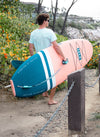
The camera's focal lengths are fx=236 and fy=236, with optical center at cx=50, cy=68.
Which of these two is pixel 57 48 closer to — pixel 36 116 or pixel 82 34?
pixel 36 116

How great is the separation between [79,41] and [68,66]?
101 cm

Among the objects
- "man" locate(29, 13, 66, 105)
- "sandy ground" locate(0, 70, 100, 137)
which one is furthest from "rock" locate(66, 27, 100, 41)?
"man" locate(29, 13, 66, 105)

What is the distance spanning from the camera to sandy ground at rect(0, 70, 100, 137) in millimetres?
3354

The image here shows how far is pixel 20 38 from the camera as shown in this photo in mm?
8625

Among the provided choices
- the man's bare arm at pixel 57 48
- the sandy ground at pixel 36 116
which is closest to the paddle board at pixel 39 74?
the man's bare arm at pixel 57 48

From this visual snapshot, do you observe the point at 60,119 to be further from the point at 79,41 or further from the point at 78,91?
the point at 79,41

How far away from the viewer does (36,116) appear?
13.2ft

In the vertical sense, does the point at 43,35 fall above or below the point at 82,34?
above

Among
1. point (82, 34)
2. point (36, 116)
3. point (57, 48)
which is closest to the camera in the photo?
point (36, 116)

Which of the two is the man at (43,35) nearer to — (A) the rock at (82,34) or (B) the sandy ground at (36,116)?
(B) the sandy ground at (36,116)

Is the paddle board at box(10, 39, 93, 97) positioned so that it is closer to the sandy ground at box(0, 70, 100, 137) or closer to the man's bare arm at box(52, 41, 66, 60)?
the man's bare arm at box(52, 41, 66, 60)

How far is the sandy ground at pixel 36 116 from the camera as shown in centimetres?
335

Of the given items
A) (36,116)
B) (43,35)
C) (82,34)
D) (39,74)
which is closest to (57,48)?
(43,35)

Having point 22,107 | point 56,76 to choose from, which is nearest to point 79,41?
point 56,76
